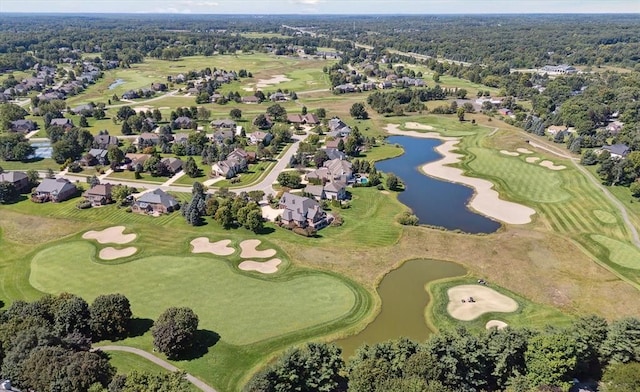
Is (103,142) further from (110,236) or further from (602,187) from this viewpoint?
(602,187)

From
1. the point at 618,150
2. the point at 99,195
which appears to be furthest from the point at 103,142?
the point at 618,150

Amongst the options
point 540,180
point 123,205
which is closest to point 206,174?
point 123,205

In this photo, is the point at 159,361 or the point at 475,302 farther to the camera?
the point at 475,302

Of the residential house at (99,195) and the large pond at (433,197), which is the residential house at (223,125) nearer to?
the large pond at (433,197)

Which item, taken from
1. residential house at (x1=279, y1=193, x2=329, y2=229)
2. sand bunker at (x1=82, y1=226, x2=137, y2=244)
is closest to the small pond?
sand bunker at (x1=82, y1=226, x2=137, y2=244)

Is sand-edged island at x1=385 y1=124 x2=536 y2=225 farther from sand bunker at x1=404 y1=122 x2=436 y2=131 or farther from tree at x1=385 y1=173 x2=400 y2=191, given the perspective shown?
tree at x1=385 y1=173 x2=400 y2=191

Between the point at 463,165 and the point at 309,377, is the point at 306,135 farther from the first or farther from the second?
the point at 309,377
